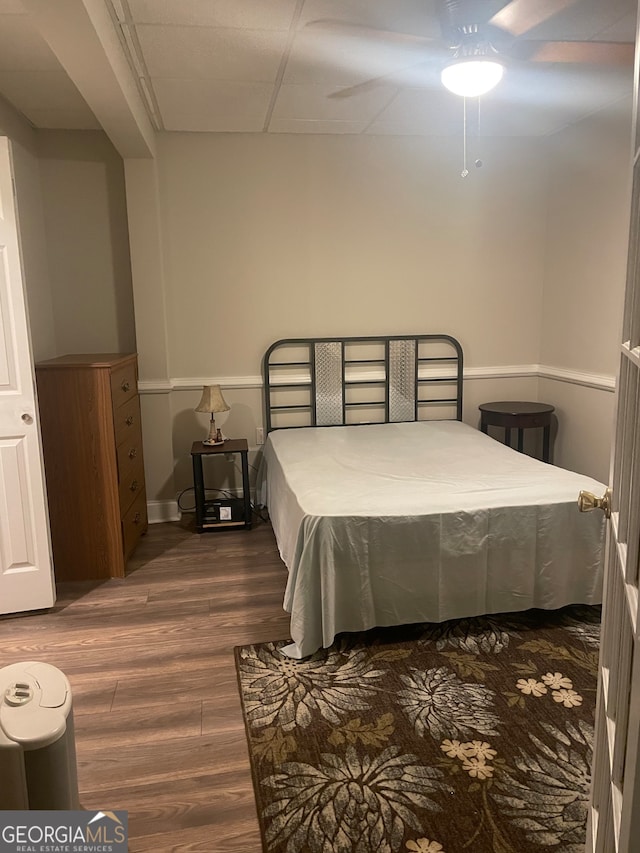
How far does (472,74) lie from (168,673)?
266cm

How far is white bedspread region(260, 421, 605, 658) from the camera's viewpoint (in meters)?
2.56

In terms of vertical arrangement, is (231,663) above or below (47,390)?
below

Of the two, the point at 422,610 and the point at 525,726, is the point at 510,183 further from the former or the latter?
the point at 525,726

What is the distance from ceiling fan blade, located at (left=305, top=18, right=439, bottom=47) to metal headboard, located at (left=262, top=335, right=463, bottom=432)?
7.00ft

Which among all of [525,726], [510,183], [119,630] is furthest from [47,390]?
[510,183]

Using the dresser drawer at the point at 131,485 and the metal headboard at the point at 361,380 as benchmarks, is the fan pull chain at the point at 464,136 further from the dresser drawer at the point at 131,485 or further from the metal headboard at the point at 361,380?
the dresser drawer at the point at 131,485

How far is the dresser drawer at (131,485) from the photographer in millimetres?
3479

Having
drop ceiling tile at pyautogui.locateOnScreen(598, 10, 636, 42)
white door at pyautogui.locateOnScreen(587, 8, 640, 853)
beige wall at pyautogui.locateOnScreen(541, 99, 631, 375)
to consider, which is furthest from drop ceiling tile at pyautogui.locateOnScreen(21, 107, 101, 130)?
white door at pyautogui.locateOnScreen(587, 8, 640, 853)

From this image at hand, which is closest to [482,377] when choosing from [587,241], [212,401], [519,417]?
[519,417]

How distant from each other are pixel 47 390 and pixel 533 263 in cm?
346

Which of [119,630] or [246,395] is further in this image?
[246,395]

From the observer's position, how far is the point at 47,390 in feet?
10.5

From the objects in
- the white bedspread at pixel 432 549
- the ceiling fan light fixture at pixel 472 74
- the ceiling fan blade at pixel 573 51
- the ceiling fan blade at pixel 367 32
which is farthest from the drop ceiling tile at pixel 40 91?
the white bedspread at pixel 432 549

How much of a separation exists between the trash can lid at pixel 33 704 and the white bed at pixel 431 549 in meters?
1.11
